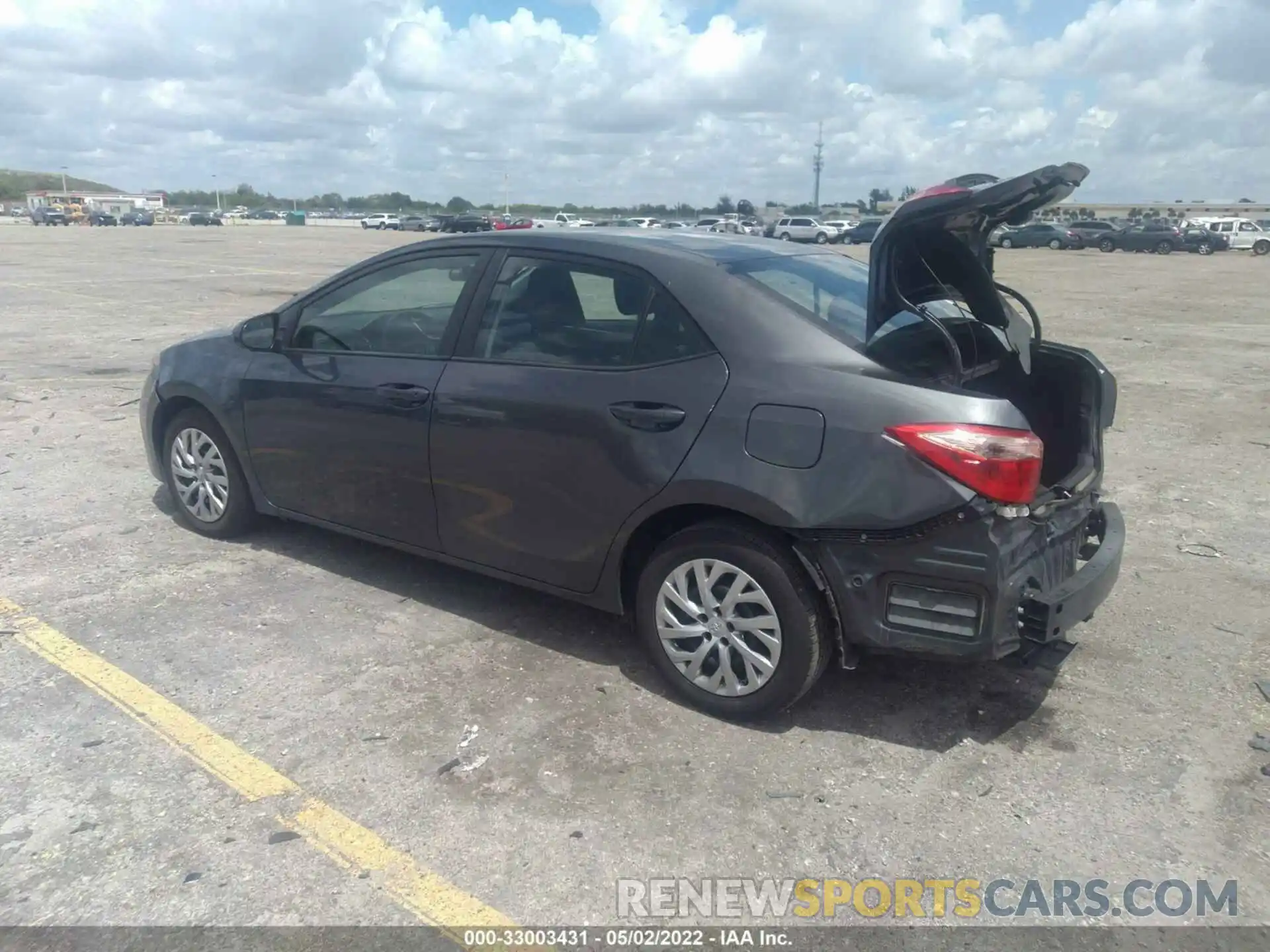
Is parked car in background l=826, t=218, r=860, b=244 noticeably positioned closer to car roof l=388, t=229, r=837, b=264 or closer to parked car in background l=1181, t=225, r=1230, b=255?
parked car in background l=1181, t=225, r=1230, b=255

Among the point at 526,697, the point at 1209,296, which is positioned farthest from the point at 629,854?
the point at 1209,296

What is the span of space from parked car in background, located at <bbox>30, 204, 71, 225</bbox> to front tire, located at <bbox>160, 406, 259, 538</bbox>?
87968 millimetres

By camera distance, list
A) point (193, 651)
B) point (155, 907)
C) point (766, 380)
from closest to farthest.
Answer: point (155, 907) → point (766, 380) → point (193, 651)

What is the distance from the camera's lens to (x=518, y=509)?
13.4 ft

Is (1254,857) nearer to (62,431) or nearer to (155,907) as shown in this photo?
(155,907)

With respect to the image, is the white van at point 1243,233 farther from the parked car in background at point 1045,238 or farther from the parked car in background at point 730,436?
the parked car in background at point 730,436

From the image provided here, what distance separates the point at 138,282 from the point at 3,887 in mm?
21996

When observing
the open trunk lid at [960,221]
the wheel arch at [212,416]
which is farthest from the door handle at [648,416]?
the wheel arch at [212,416]

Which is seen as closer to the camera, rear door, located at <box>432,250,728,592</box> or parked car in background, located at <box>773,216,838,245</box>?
rear door, located at <box>432,250,728,592</box>

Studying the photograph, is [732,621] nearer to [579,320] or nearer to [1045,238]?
[579,320]

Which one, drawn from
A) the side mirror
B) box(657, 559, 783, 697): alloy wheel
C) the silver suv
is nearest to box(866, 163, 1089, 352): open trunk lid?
box(657, 559, 783, 697): alloy wheel

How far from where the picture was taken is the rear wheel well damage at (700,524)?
11.2 ft

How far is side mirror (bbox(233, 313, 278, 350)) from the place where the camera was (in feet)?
16.3

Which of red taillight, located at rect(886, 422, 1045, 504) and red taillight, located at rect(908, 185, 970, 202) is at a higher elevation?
red taillight, located at rect(908, 185, 970, 202)
